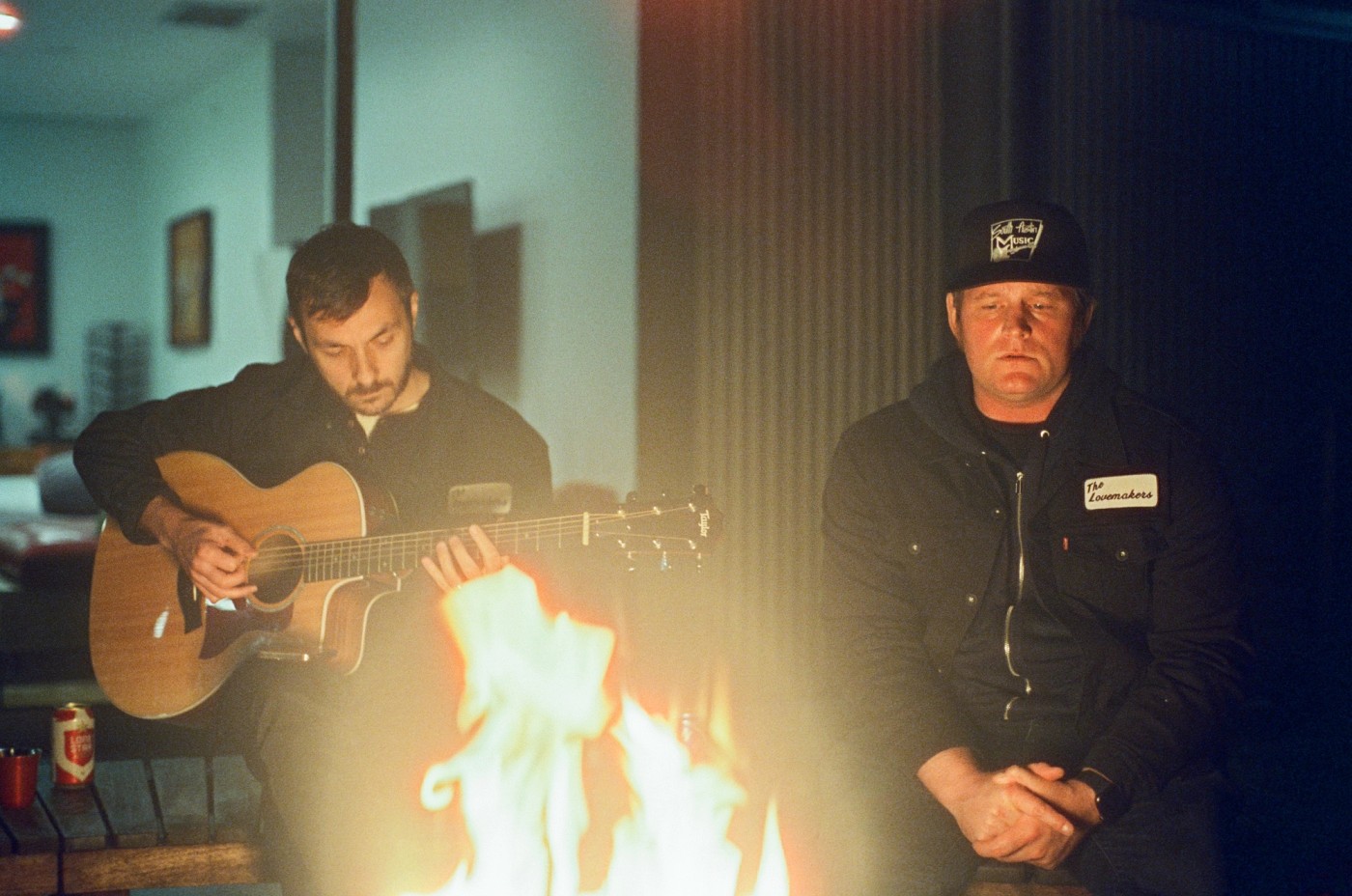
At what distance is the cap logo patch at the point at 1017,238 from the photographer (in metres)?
2.52

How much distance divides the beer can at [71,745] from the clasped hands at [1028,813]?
6.10ft

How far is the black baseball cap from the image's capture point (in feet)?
8.25

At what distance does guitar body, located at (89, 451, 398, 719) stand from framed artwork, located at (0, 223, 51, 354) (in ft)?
29.8

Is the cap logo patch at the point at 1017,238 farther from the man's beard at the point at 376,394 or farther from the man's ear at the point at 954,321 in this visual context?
the man's beard at the point at 376,394

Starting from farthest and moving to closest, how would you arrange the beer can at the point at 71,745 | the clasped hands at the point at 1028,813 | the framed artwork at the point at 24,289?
the framed artwork at the point at 24,289
the beer can at the point at 71,745
the clasped hands at the point at 1028,813

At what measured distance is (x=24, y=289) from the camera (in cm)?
1110

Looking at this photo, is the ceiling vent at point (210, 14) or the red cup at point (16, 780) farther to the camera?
the ceiling vent at point (210, 14)

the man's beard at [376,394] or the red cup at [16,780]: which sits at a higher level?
the man's beard at [376,394]

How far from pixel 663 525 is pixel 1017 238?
0.90 metres

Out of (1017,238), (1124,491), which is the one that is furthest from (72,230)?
(1124,491)

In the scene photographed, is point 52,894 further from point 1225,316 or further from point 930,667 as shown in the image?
point 1225,316

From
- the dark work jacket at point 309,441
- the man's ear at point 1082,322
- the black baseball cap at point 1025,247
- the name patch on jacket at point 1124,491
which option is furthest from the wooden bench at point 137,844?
the black baseball cap at point 1025,247

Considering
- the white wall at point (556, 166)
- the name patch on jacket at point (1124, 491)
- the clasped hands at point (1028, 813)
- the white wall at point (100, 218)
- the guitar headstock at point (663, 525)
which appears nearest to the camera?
the clasped hands at point (1028, 813)

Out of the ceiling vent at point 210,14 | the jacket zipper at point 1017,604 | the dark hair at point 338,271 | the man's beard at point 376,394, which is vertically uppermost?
the ceiling vent at point 210,14
